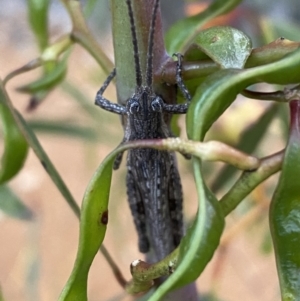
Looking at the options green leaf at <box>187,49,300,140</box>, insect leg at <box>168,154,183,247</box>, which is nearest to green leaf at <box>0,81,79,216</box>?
insect leg at <box>168,154,183,247</box>

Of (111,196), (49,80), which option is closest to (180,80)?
(49,80)

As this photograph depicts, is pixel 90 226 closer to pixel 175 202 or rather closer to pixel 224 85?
pixel 224 85

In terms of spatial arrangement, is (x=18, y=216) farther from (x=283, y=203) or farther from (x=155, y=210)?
(x=283, y=203)

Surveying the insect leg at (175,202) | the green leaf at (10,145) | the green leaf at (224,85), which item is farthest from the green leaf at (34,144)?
the green leaf at (224,85)

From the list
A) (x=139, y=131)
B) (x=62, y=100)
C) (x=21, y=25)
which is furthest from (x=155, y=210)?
(x=21, y=25)

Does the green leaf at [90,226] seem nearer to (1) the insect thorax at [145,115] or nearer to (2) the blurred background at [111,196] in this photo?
(1) the insect thorax at [145,115]

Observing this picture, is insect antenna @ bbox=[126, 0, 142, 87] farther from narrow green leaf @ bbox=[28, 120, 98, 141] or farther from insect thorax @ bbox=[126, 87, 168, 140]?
narrow green leaf @ bbox=[28, 120, 98, 141]
